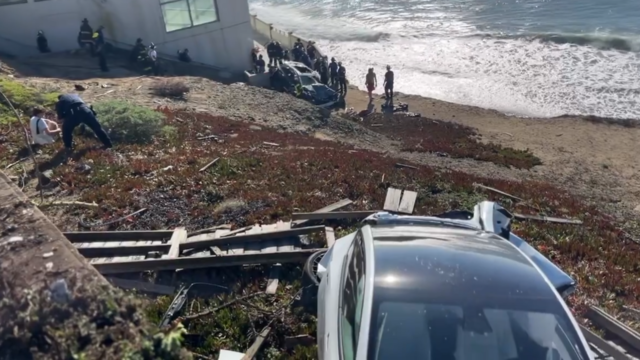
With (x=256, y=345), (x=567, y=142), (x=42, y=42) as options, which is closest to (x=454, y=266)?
(x=256, y=345)

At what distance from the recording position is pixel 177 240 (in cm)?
811

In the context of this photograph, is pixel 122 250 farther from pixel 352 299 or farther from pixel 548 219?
pixel 548 219

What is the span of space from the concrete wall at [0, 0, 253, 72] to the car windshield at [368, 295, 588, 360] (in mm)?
28127

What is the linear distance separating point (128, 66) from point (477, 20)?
34.2m

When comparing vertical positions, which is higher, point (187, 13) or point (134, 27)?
point (187, 13)

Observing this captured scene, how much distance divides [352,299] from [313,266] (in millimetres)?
2104

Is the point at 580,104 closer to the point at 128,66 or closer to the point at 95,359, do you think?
the point at 128,66

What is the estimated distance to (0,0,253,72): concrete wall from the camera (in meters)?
27.8

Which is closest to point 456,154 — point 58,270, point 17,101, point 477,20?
point 17,101

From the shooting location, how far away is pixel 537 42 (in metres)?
44.2

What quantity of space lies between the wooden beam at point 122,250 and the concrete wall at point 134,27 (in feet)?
77.2

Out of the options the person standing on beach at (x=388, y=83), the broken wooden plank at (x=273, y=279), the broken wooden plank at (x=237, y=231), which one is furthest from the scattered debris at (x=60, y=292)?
the person standing on beach at (x=388, y=83)

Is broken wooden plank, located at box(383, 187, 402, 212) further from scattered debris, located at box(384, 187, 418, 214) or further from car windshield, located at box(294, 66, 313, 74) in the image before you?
car windshield, located at box(294, 66, 313, 74)

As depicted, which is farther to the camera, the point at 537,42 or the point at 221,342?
the point at 537,42
